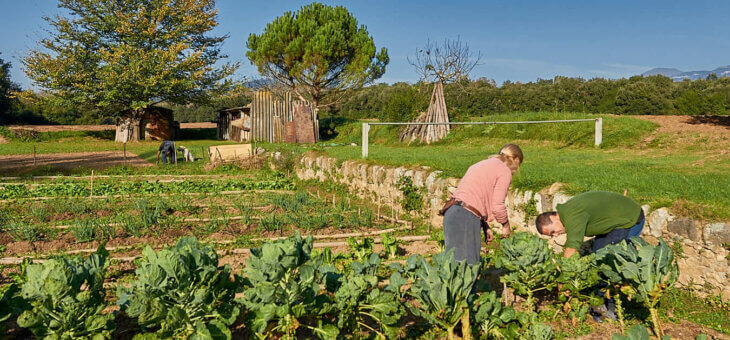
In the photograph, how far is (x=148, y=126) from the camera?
27297 millimetres

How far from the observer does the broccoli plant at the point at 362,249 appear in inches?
213

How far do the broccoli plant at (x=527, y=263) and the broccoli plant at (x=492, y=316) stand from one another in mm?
414

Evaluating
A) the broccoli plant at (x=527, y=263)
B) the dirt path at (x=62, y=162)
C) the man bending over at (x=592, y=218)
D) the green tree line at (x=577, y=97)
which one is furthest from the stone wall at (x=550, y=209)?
the green tree line at (x=577, y=97)

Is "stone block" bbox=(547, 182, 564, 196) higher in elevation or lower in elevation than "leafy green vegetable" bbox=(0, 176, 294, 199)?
higher

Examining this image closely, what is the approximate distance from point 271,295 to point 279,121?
21552 millimetres

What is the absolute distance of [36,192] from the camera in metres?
9.85

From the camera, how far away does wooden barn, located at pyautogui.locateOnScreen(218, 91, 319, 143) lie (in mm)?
22875

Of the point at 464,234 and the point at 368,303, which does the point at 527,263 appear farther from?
the point at 368,303

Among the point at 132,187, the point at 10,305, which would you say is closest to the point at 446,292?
the point at 10,305

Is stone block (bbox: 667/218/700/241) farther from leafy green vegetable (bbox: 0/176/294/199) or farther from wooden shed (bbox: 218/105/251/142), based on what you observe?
wooden shed (bbox: 218/105/251/142)

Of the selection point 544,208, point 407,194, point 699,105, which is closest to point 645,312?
point 544,208

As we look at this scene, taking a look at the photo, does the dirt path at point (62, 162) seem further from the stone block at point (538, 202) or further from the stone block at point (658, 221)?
the stone block at point (658, 221)

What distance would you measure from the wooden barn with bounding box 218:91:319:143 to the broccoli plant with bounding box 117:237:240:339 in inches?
794

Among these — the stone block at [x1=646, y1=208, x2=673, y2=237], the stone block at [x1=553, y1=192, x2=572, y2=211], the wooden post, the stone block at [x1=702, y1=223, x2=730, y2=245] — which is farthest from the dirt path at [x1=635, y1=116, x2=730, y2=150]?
the stone block at [x1=702, y1=223, x2=730, y2=245]
